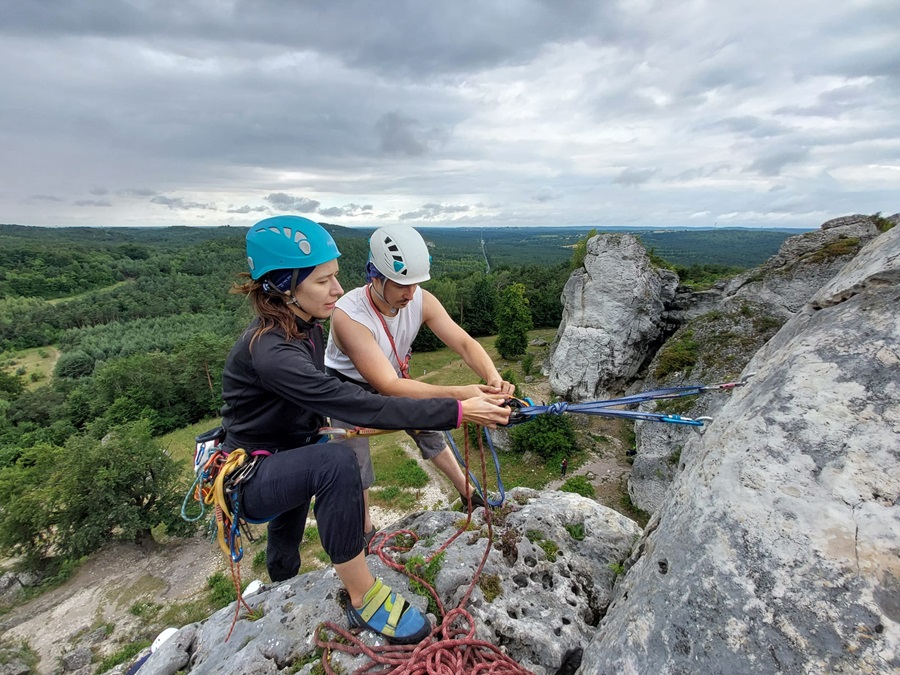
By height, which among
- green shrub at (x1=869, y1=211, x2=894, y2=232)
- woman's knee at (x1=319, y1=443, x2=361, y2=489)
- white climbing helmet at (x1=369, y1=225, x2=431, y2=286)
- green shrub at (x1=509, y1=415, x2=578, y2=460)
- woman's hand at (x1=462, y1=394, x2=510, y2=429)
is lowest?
green shrub at (x1=509, y1=415, x2=578, y2=460)

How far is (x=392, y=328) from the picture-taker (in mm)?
3918

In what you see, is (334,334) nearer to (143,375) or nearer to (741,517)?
(741,517)

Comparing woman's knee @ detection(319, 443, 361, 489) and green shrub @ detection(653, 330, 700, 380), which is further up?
woman's knee @ detection(319, 443, 361, 489)

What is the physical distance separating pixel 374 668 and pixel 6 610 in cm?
1958

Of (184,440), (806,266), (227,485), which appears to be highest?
(806,266)

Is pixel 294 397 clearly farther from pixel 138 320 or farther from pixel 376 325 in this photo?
pixel 138 320

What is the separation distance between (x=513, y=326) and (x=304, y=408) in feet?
113

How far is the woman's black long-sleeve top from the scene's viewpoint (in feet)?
8.63

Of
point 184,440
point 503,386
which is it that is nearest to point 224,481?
point 503,386

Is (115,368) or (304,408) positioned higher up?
(304,408)

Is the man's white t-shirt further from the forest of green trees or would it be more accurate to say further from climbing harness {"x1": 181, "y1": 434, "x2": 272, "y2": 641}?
the forest of green trees

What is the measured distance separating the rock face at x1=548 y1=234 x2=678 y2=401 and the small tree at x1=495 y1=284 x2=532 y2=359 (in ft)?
42.2

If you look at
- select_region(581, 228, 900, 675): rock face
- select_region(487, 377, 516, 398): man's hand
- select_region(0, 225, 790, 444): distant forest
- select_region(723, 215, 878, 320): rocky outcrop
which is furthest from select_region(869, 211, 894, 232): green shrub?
select_region(487, 377, 516, 398): man's hand

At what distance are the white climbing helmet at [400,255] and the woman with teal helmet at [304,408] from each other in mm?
467
